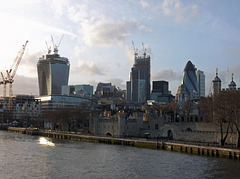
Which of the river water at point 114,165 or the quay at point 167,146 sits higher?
the quay at point 167,146

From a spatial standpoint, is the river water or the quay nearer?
the river water

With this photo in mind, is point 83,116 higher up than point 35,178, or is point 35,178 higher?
point 83,116

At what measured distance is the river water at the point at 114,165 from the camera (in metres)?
51.2

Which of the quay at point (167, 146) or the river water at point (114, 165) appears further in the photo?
the quay at point (167, 146)

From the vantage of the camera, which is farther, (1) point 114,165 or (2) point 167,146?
(2) point 167,146

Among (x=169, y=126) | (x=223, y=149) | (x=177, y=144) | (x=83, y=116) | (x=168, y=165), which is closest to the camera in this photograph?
(x=168, y=165)

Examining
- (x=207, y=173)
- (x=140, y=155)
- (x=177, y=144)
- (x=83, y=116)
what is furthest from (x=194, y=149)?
(x=83, y=116)

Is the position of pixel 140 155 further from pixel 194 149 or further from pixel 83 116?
pixel 83 116

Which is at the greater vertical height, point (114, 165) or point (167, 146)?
point (167, 146)

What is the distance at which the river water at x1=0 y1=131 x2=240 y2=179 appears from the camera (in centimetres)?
5121

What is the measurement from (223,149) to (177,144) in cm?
1376

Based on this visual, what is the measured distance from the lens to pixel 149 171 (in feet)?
178

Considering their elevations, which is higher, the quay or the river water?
the quay

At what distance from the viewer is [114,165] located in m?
59.7
